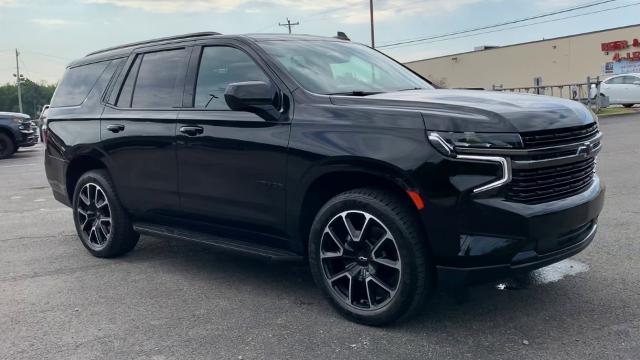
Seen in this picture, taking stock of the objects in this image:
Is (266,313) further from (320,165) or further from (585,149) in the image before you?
(585,149)

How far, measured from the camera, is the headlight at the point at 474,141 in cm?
330

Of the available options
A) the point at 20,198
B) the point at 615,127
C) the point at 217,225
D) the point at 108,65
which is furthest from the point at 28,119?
the point at 615,127

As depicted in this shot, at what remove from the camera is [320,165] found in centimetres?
386

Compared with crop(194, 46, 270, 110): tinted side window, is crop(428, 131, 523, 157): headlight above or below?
below

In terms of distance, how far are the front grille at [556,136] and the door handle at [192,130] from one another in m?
2.35

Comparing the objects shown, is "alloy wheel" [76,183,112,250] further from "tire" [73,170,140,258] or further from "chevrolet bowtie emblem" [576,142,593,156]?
"chevrolet bowtie emblem" [576,142,593,156]

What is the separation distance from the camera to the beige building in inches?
1811

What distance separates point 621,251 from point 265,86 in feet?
10.8

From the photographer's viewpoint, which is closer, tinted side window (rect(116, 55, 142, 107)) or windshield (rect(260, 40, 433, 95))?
windshield (rect(260, 40, 433, 95))

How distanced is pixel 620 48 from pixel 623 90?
76.8ft

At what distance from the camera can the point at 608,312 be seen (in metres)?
3.86

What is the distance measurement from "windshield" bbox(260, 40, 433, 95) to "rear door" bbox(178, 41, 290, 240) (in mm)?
191

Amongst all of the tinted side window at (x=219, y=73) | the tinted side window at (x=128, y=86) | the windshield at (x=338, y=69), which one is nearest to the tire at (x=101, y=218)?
the tinted side window at (x=128, y=86)

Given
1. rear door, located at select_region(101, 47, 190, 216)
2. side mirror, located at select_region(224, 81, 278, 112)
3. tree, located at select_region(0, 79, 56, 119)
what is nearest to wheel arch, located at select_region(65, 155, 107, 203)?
rear door, located at select_region(101, 47, 190, 216)
